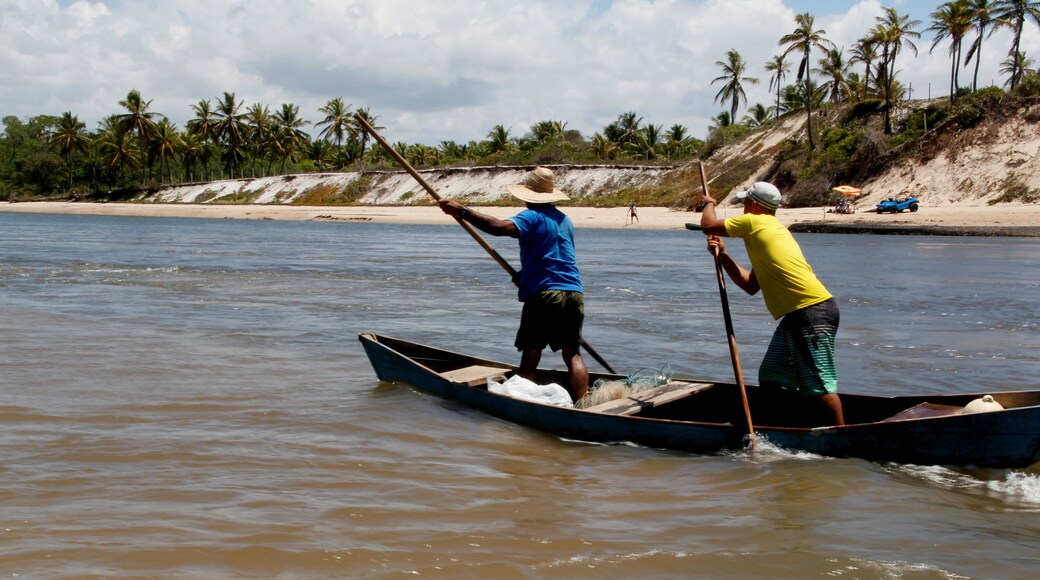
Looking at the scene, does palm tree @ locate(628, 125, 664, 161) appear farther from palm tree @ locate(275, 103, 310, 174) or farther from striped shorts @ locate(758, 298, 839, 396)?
striped shorts @ locate(758, 298, 839, 396)

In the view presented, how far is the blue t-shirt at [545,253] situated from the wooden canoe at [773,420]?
853mm

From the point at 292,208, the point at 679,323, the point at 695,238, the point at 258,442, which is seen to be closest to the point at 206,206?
the point at 292,208

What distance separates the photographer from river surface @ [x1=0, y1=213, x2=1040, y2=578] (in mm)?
4180

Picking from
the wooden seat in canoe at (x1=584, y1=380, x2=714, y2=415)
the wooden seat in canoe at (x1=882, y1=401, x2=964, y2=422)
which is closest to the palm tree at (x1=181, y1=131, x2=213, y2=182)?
the wooden seat in canoe at (x1=584, y1=380, x2=714, y2=415)

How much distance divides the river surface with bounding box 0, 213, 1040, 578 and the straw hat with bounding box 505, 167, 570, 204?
1.64 meters

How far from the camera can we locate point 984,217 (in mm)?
35469

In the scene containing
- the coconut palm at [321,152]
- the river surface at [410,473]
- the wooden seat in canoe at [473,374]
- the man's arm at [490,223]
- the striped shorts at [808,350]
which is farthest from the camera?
the coconut palm at [321,152]

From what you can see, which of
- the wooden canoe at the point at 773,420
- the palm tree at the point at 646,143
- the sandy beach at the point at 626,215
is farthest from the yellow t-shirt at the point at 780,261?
the palm tree at the point at 646,143

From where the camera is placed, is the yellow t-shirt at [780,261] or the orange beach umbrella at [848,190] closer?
the yellow t-shirt at [780,261]

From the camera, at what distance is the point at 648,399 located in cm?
664

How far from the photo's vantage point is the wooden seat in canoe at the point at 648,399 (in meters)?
6.51

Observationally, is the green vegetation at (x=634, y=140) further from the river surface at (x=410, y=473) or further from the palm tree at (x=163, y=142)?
the river surface at (x=410, y=473)

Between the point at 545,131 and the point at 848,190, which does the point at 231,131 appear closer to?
the point at 545,131

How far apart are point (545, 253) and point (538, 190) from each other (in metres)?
0.48
